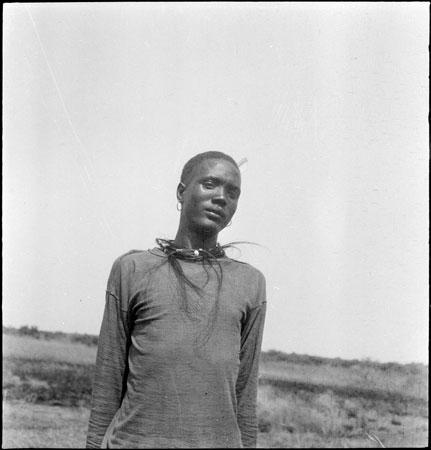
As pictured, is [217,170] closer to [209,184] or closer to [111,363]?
[209,184]

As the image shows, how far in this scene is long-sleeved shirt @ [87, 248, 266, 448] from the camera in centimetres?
158

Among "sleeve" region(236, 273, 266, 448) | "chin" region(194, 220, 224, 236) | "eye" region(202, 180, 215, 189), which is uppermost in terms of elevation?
"eye" region(202, 180, 215, 189)

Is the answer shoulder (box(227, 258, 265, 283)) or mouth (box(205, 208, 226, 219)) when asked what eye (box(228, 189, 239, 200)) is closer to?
mouth (box(205, 208, 226, 219))

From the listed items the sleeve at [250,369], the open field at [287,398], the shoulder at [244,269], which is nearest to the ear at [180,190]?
the shoulder at [244,269]

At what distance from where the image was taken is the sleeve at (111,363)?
1.65 meters

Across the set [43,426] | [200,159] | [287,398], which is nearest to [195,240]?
[200,159]

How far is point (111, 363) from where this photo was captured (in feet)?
5.47

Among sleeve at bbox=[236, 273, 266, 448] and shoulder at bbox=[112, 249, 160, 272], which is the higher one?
shoulder at bbox=[112, 249, 160, 272]

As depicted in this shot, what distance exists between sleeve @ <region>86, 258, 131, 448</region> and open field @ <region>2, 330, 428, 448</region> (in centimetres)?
260

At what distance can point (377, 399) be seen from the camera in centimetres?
468

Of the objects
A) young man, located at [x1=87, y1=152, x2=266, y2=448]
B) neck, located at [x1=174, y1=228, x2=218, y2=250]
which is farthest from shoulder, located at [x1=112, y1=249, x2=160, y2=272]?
neck, located at [x1=174, y1=228, x2=218, y2=250]

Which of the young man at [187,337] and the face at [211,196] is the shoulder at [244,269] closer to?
the young man at [187,337]

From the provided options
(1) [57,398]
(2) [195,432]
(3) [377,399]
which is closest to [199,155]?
(2) [195,432]

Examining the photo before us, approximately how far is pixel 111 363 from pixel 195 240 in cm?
47
